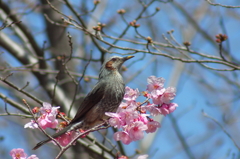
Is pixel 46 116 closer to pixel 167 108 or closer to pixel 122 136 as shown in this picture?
pixel 122 136

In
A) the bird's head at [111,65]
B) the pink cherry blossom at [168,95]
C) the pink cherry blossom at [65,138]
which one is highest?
the bird's head at [111,65]

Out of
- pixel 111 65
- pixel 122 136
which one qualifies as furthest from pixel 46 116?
pixel 111 65

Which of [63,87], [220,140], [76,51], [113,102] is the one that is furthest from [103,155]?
[220,140]

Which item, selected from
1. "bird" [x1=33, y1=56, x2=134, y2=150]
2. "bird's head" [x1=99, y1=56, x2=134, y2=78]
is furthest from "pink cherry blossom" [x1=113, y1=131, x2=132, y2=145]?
"bird's head" [x1=99, y1=56, x2=134, y2=78]

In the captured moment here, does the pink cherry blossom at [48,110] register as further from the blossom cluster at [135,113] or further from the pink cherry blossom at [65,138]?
the pink cherry blossom at [65,138]

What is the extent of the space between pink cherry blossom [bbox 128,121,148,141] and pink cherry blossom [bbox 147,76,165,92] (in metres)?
0.39

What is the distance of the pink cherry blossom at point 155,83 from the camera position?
9.52 feet

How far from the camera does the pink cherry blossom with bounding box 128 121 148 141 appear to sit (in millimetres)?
2693

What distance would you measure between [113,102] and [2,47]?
10.6 feet

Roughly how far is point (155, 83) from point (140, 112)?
0.31 meters

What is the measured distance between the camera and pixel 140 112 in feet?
9.34

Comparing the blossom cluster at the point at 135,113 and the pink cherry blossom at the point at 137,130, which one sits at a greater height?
the blossom cluster at the point at 135,113

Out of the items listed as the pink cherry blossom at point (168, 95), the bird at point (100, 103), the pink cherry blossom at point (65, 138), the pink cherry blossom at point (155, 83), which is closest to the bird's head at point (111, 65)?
the bird at point (100, 103)

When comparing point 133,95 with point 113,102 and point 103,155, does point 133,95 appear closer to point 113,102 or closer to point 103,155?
point 113,102
